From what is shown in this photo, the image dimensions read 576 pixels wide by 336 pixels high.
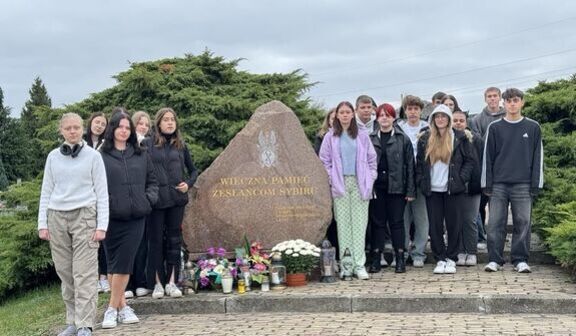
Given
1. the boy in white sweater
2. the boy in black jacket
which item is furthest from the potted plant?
the boy in white sweater

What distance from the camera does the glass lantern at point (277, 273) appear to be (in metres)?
7.27

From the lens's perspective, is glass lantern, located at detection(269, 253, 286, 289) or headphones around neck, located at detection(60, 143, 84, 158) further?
glass lantern, located at detection(269, 253, 286, 289)

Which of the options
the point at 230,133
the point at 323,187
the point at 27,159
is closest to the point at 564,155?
the point at 323,187

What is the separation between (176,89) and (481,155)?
589cm

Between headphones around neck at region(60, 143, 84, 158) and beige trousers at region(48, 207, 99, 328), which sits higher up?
headphones around neck at region(60, 143, 84, 158)

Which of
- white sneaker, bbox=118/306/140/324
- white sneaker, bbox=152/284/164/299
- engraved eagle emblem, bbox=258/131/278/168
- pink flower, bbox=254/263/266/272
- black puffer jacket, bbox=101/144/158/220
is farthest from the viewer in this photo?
engraved eagle emblem, bbox=258/131/278/168

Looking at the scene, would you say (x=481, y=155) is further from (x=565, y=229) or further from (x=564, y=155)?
(x=564, y=155)

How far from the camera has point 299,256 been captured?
7.30 metres

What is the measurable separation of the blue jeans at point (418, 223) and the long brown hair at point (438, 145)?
A: 0.54 metres

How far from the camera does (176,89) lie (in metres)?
11.8

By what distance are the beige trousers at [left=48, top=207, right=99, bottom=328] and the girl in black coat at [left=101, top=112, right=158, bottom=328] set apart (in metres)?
0.34

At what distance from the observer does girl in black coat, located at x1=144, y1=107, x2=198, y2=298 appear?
6.88 meters

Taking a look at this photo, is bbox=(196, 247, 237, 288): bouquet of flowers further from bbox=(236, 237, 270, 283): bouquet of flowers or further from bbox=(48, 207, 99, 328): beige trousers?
bbox=(48, 207, 99, 328): beige trousers

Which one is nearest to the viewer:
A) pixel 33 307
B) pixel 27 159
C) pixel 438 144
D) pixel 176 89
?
pixel 438 144
